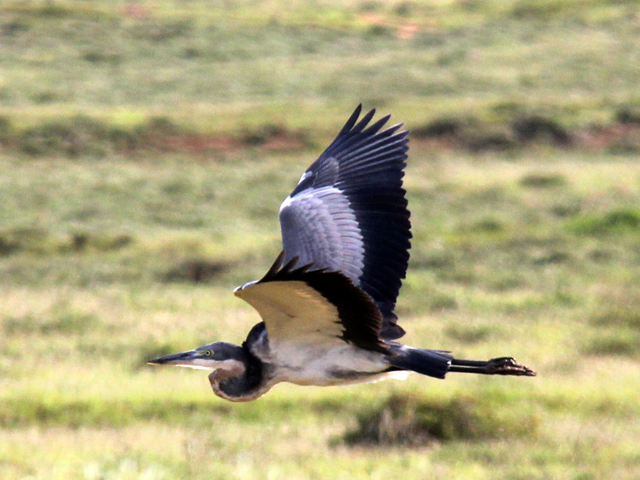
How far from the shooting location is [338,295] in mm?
5043

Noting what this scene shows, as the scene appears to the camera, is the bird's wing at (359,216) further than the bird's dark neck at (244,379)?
Yes

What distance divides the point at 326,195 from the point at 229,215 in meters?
11.5

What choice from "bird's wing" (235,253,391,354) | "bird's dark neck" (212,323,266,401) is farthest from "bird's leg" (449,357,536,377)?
"bird's dark neck" (212,323,266,401)

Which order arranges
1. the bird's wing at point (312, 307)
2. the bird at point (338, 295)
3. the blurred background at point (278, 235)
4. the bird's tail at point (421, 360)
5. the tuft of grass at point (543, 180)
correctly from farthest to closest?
the tuft of grass at point (543, 180), the blurred background at point (278, 235), the bird's tail at point (421, 360), the bird at point (338, 295), the bird's wing at point (312, 307)

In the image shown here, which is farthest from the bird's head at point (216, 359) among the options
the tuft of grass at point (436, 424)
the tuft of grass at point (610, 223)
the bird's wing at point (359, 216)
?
the tuft of grass at point (610, 223)

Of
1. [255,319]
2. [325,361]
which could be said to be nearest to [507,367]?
[325,361]

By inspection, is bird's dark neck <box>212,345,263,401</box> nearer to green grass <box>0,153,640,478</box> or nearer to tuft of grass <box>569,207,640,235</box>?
green grass <box>0,153,640,478</box>

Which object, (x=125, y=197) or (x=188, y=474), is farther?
(x=125, y=197)

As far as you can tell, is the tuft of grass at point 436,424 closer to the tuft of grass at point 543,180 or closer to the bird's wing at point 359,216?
the bird's wing at point 359,216

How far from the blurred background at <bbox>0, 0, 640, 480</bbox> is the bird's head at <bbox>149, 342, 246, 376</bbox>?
3.63 feet

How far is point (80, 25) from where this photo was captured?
1516 inches

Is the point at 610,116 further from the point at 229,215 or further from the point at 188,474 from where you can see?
the point at 188,474

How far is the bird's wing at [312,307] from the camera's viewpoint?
4707mm

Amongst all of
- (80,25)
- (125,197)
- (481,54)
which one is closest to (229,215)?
(125,197)
